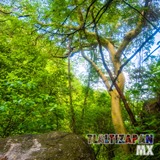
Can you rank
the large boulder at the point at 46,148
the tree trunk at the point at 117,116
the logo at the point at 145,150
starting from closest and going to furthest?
the large boulder at the point at 46,148
the logo at the point at 145,150
the tree trunk at the point at 117,116

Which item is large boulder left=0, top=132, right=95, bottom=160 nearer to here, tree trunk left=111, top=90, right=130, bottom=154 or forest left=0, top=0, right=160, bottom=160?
forest left=0, top=0, right=160, bottom=160

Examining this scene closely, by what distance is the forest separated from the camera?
4.94 metres

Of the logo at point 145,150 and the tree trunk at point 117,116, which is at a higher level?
the tree trunk at point 117,116

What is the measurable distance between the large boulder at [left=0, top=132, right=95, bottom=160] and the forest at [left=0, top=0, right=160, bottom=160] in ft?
2.07

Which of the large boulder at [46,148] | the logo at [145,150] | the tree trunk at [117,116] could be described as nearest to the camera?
the large boulder at [46,148]

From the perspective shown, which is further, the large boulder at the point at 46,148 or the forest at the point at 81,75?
the forest at the point at 81,75

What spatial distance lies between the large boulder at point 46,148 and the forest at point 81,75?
632 mm

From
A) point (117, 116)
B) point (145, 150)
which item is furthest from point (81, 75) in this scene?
point (145, 150)

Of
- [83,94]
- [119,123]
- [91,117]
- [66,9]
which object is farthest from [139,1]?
[83,94]

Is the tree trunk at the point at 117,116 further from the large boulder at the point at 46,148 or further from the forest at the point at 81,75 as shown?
the large boulder at the point at 46,148

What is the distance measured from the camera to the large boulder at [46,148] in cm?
419

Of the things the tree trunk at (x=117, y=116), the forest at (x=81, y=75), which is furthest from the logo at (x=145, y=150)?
the tree trunk at (x=117, y=116)

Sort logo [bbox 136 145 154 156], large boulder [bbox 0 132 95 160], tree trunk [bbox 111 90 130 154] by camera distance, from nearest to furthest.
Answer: large boulder [bbox 0 132 95 160] < logo [bbox 136 145 154 156] < tree trunk [bbox 111 90 130 154]

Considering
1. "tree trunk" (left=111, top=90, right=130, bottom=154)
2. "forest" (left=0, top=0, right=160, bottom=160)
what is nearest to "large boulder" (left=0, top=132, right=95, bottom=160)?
"forest" (left=0, top=0, right=160, bottom=160)
